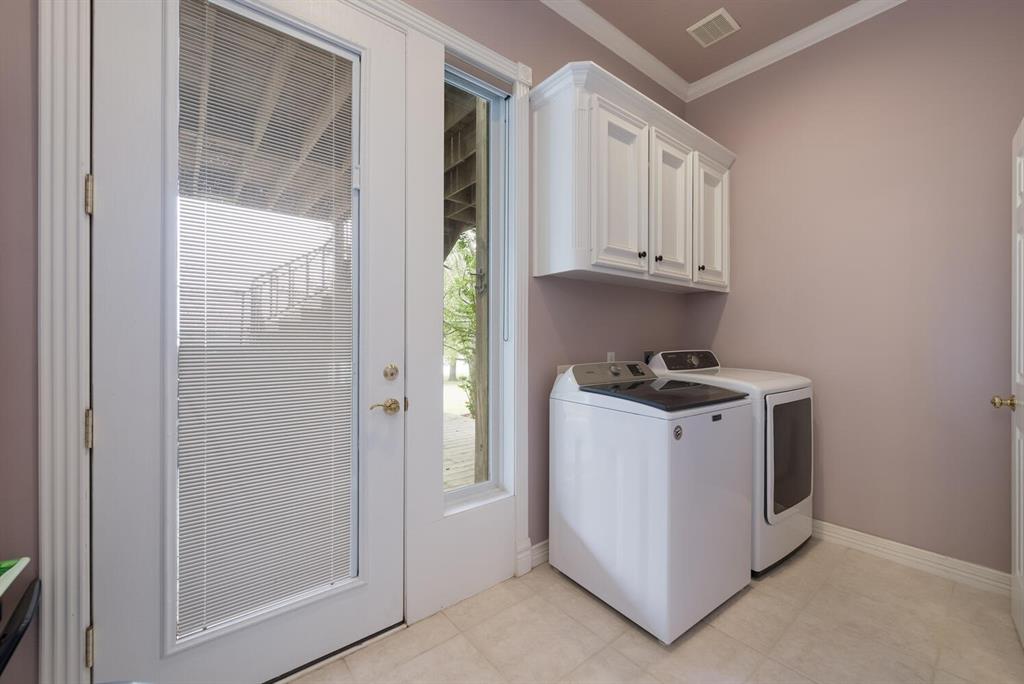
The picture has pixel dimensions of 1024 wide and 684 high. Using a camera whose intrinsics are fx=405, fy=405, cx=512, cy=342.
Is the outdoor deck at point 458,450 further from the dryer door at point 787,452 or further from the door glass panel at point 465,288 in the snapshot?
the dryer door at point 787,452

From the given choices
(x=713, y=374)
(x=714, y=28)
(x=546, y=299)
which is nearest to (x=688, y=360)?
(x=713, y=374)

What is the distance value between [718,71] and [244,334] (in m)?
3.16

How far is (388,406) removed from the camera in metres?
1.54

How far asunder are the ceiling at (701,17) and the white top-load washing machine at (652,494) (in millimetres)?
1943

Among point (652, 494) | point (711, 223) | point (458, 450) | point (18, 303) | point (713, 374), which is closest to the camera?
point (18, 303)

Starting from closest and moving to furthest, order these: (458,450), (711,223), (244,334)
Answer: (244,334) → (458,450) → (711,223)

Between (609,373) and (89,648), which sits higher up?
(609,373)

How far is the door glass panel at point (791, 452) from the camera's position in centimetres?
193

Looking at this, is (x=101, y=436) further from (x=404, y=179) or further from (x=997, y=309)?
(x=997, y=309)

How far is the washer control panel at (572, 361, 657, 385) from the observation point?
1902 millimetres

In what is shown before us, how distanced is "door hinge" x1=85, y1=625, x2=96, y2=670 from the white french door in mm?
28

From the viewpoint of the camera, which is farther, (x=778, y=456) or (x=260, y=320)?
(x=778, y=456)

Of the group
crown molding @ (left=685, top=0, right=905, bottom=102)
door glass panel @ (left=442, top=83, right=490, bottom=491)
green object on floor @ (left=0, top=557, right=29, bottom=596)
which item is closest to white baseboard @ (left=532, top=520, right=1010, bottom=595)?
door glass panel @ (left=442, top=83, right=490, bottom=491)

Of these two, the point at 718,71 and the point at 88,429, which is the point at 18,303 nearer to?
the point at 88,429
